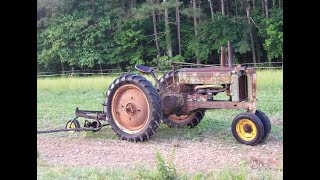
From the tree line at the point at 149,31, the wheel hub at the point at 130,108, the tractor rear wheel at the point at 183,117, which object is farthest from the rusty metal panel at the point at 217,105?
the tree line at the point at 149,31

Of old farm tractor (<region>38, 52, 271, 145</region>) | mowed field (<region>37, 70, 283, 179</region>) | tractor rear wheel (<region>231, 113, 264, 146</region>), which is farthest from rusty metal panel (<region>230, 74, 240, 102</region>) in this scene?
mowed field (<region>37, 70, 283, 179</region>)

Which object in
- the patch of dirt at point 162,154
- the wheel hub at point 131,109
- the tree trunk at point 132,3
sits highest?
the tree trunk at point 132,3

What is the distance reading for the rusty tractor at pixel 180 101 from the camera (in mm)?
6383

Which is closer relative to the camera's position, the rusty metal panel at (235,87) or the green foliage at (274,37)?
the rusty metal panel at (235,87)

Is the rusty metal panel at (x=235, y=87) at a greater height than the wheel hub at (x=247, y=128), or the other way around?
the rusty metal panel at (x=235, y=87)

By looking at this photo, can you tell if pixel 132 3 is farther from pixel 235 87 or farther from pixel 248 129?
pixel 248 129

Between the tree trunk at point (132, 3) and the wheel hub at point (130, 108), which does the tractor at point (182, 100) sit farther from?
the tree trunk at point (132, 3)

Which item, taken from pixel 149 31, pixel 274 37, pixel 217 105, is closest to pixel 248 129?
pixel 217 105

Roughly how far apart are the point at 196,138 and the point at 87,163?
213cm

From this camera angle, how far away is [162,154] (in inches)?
228

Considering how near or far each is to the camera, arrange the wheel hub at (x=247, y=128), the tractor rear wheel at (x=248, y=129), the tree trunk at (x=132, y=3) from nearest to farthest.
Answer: the tractor rear wheel at (x=248, y=129)
the wheel hub at (x=247, y=128)
the tree trunk at (x=132, y=3)

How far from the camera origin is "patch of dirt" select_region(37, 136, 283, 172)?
16.7 ft

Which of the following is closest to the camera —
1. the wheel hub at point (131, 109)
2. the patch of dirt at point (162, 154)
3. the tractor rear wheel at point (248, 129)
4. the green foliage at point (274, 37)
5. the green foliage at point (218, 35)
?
the patch of dirt at point (162, 154)
